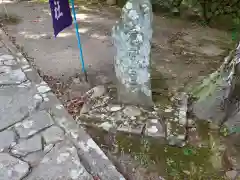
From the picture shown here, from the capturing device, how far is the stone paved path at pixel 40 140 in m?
2.86

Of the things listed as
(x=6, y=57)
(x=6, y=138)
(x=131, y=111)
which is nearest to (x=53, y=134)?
(x=6, y=138)

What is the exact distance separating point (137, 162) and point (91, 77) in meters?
1.73

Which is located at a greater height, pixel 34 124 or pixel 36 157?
pixel 34 124

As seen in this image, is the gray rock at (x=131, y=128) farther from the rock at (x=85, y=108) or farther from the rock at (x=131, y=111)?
the rock at (x=85, y=108)

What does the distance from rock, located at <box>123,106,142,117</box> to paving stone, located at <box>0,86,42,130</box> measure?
3.62ft

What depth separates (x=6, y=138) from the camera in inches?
128

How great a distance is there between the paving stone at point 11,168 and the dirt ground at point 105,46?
1.73 meters

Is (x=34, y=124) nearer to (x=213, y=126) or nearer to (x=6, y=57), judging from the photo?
(x=6, y=57)

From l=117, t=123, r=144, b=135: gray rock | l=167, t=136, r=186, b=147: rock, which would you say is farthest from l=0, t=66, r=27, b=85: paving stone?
l=167, t=136, r=186, b=147: rock

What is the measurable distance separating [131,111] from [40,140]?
3.48 feet

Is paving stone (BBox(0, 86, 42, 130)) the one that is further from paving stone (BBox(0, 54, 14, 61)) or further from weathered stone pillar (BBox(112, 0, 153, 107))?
weathered stone pillar (BBox(112, 0, 153, 107))

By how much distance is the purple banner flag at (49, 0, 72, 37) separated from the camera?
3.67 metres

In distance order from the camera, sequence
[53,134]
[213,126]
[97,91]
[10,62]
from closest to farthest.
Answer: [53,134], [213,126], [97,91], [10,62]

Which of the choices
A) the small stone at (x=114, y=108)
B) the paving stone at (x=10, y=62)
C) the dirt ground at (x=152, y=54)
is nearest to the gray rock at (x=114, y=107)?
the small stone at (x=114, y=108)
